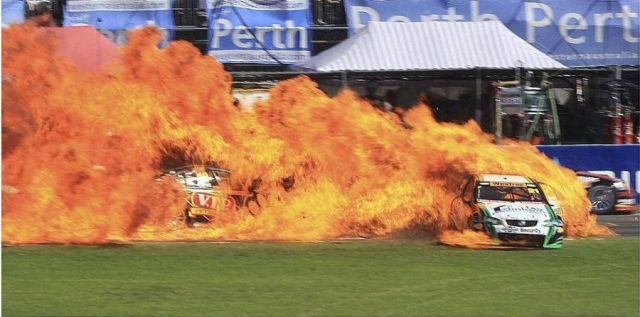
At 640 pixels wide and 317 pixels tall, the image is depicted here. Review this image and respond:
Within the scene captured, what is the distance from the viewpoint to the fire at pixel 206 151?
1343 cm

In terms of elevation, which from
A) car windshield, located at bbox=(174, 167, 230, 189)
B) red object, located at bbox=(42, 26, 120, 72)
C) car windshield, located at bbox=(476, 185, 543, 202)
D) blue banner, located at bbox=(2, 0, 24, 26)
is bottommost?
car windshield, located at bbox=(476, 185, 543, 202)

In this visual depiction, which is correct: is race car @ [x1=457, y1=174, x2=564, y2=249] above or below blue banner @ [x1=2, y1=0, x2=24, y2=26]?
below

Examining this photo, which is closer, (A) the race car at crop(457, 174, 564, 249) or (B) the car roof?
(A) the race car at crop(457, 174, 564, 249)

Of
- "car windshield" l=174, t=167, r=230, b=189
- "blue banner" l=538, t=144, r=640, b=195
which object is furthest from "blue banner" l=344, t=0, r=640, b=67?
"car windshield" l=174, t=167, r=230, b=189

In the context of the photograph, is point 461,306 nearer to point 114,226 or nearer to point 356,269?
point 356,269

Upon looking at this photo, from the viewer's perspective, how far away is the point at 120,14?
80.9ft

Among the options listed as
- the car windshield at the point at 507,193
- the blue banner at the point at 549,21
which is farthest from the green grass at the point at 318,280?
the blue banner at the point at 549,21

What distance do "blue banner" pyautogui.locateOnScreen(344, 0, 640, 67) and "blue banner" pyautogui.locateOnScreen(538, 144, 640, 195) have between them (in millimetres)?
5100

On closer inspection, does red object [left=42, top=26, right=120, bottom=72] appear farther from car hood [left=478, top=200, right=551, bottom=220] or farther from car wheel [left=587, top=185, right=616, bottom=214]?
car wheel [left=587, top=185, right=616, bottom=214]

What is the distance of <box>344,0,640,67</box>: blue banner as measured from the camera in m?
25.0

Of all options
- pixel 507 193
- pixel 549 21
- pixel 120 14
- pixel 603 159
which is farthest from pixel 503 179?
pixel 120 14

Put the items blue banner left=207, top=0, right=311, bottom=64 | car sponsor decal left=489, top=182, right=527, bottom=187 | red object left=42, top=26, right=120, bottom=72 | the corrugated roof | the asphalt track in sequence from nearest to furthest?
red object left=42, top=26, right=120, bottom=72, car sponsor decal left=489, top=182, right=527, bottom=187, the asphalt track, the corrugated roof, blue banner left=207, top=0, right=311, bottom=64

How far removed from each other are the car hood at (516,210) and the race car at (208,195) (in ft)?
11.2

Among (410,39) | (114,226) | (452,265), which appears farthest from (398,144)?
(410,39)
